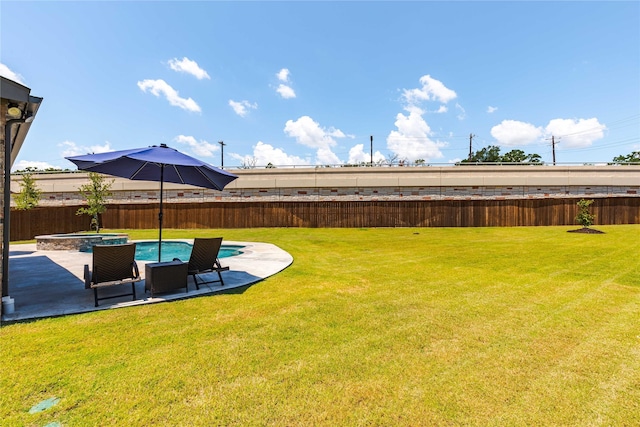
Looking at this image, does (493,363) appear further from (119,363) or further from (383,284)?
(119,363)

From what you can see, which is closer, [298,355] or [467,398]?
[467,398]

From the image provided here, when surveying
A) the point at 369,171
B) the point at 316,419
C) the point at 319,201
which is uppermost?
the point at 369,171

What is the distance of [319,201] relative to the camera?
68.0ft

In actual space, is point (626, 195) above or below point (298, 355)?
above

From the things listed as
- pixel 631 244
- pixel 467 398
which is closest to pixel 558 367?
pixel 467 398

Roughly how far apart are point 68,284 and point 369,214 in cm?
1719

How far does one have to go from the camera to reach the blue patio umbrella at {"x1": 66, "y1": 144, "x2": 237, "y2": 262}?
4855 millimetres

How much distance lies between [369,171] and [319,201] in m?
4.68

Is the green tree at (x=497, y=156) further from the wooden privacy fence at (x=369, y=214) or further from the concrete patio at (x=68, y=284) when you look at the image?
the concrete patio at (x=68, y=284)

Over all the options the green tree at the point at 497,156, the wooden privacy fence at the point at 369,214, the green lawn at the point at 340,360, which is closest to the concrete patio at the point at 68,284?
the green lawn at the point at 340,360

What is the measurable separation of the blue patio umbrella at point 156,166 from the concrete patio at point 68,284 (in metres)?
1.14

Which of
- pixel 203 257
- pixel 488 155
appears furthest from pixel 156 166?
pixel 488 155

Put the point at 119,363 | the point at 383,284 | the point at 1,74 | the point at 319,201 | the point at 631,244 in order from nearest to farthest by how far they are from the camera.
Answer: the point at 119,363 < the point at 1,74 < the point at 383,284 < the point at 631,244 < the point at 319,201

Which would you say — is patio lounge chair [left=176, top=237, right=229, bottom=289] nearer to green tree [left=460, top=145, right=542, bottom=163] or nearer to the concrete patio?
the concrete patio
